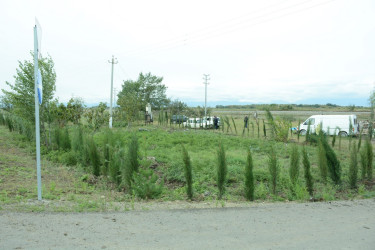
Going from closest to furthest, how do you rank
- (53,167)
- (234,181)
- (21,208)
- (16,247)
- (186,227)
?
(16,247)
(186,227)
(21,208)
(234,181)
(53,167)

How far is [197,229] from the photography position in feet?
13.1

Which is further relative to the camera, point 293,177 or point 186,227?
point 293,177

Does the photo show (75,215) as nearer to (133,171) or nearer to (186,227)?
(186,227)

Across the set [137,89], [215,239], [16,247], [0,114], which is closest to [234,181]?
[215,239]

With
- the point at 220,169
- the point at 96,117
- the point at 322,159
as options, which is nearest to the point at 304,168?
the point at 322,159

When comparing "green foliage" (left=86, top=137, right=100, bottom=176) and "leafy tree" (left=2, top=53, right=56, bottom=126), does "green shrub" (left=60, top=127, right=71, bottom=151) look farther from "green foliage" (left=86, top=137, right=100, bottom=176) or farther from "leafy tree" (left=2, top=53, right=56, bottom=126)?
"green foliage" (left=86, top=137, right=100, bottom=176)

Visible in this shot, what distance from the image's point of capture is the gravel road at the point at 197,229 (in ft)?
11.4

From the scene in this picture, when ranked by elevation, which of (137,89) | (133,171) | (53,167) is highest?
(137,89)

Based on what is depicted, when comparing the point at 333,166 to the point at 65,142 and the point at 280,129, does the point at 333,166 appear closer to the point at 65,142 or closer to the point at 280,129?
the point at 280,129

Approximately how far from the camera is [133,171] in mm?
6840

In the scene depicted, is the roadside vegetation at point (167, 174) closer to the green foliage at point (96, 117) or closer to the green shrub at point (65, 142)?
the green shrub at point (65, 142)

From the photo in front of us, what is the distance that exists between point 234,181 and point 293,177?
5.57ft

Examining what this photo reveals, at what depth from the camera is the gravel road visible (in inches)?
137

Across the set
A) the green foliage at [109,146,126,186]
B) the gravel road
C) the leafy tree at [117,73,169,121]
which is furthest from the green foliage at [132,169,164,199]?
the leafy tree at [117,73,169,121]
